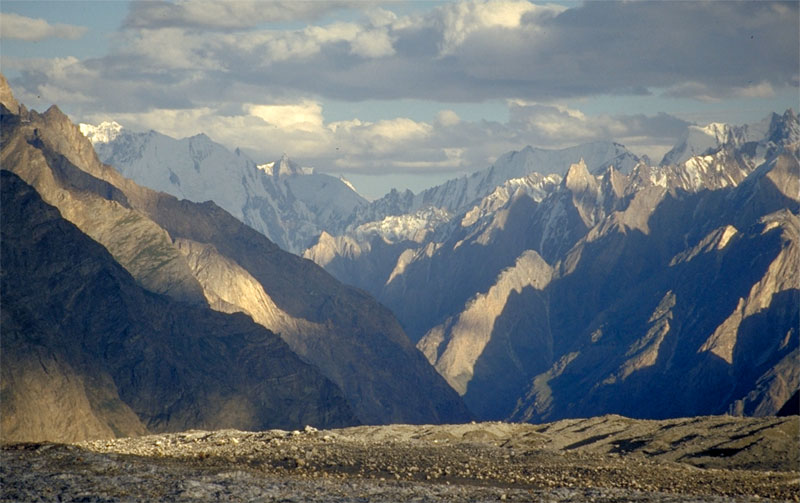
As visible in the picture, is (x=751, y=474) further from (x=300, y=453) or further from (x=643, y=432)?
(x=643, y=432)

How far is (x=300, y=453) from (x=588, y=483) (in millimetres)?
15594

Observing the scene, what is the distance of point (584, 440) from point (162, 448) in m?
42.4

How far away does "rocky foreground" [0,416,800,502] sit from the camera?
46125 mm

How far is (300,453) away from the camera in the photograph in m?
60.0

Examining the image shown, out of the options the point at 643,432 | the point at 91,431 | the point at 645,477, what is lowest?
the point at 91,431

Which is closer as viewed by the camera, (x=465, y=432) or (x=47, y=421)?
(x=465, y=432)

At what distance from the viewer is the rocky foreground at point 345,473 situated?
4612 cm

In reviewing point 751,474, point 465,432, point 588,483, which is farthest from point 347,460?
point 465,432

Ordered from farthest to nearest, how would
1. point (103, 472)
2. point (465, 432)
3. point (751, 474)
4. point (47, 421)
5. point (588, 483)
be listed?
point (47, 421)
point (465, 432)
point (751, 474)
point (588, 483)
point (103, 472)

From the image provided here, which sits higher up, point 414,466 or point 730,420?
point 414,466

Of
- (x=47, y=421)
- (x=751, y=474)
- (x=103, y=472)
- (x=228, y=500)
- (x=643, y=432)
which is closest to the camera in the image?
(x=228, y=500)

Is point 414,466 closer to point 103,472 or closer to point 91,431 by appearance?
point 103,472

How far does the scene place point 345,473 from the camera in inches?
2095

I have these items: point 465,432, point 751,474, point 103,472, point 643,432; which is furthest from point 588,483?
point 643,432
